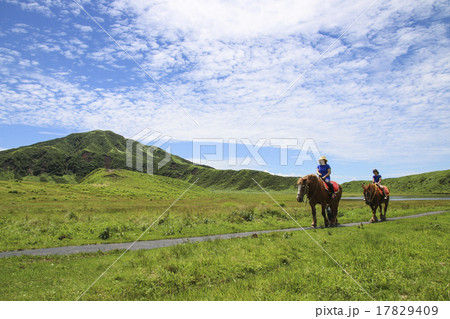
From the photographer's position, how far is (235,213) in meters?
29.1

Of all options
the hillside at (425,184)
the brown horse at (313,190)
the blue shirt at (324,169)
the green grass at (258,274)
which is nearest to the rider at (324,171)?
the blue shirt at (324,169)

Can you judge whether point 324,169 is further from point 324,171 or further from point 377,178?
point 377,178

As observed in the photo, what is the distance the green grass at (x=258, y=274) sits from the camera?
21.1ft

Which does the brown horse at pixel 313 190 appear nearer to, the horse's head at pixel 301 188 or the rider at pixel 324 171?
the horse's head at pixel 301 188

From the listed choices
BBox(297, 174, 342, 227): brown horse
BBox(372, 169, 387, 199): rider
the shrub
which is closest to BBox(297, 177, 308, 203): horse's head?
BBox(297, 174, 342, 227): brown horse

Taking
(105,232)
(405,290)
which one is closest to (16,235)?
(105,232)

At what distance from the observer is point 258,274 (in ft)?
28.2

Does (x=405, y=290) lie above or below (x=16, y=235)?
above

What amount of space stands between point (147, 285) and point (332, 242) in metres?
8.35

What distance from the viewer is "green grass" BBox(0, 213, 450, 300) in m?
6.43

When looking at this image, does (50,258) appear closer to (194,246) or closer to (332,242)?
(194,246)

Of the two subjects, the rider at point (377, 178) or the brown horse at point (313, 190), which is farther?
the rider at point (377, 178)

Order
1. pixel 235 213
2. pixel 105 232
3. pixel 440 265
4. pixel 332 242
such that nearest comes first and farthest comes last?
pixel 440 265 < pixel 332 242 < pixel 105 232 < pixel 235 213

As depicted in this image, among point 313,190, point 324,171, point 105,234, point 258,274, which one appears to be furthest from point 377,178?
point 105,234
